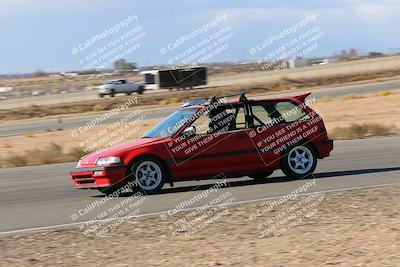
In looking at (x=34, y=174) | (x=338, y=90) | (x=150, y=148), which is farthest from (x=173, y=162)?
(x=338, y=90)

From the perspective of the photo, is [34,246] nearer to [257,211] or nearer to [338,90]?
[257,211]

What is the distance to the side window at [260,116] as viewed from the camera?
13.6m

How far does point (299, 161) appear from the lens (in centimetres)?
1388

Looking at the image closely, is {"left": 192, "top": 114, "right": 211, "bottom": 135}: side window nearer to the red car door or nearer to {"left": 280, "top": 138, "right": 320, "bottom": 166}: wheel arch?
the red car door

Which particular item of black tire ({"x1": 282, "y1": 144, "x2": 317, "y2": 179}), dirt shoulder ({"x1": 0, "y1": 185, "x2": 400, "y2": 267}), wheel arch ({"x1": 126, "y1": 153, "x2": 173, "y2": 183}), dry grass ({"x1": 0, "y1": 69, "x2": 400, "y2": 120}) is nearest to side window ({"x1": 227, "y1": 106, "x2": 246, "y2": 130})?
black tire ({"x1": 282, "y1": 144, "x2": 317, "y2": 179})

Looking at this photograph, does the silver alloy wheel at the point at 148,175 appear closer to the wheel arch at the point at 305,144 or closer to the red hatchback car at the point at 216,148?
the red hatchback car at the point at 216,148

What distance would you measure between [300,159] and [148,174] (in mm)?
2821

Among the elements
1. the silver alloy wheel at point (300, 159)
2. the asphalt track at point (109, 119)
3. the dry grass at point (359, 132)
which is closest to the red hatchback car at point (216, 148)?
the silver alloy wheel at point (300, 159)

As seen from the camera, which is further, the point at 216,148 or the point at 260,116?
the point at 260,116

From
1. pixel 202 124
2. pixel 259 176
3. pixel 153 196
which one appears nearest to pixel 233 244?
pixel 153 196

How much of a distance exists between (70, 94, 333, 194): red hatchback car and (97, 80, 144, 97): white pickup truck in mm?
54896

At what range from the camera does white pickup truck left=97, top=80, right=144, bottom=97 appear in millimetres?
68188

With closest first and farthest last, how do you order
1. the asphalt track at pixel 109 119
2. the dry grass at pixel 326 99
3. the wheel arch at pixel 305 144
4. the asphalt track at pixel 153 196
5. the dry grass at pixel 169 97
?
the asphalt track at pixel 153 196
the wheel arch at pixel 305 144
the asphalt track at pixel 109 119
the dry grass at pixel 326 99
the dry grass at pixel 169 97

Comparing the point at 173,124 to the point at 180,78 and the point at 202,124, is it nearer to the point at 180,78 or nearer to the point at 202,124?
the point at 202,124
